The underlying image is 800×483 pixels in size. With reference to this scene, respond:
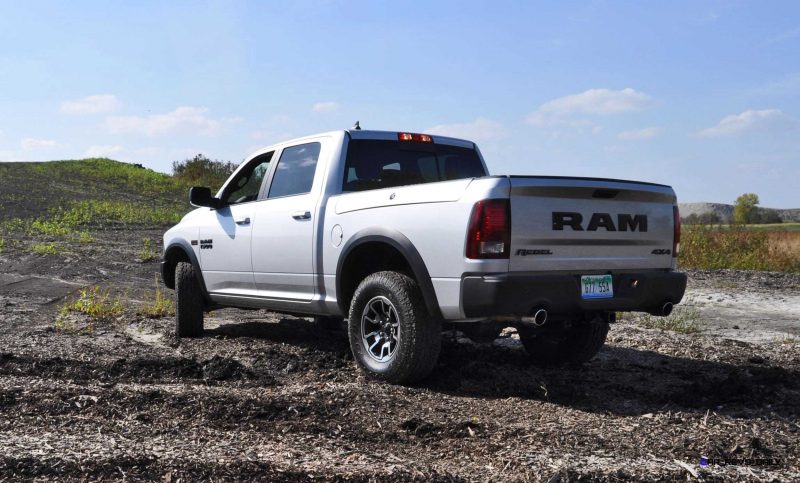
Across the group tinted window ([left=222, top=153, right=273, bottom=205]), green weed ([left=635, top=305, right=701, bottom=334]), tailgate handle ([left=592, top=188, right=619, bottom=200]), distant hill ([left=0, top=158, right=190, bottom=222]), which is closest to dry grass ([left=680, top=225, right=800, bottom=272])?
green weed ([left=635, top=305, right=701, bottom=334])

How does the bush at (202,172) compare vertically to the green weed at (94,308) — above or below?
above

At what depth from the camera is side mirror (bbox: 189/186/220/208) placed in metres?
7.39

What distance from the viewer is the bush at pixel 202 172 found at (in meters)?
38.1

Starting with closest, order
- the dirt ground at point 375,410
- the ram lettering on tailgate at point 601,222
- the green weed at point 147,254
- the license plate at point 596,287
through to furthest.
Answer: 1. the dirt ground at point 375,410
2. the ram lettering on tailgate at point 601,222
3. the license plate at point 596,287
4. the green weed at point 147,254

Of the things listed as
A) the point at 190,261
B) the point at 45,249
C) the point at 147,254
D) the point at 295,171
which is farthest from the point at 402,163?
the point at 45,249

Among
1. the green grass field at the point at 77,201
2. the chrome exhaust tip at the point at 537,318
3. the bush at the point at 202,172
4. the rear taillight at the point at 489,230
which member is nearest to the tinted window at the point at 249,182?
the rear taillight at the point at 489,230

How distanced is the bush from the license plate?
33.5m

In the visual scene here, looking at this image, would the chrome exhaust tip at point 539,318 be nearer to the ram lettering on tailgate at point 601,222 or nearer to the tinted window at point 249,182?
the ram lettering on tailgate at point 601,222

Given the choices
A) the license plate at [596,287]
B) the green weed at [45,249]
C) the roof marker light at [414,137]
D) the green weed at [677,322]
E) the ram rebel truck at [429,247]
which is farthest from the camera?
the green weed at [45,249]

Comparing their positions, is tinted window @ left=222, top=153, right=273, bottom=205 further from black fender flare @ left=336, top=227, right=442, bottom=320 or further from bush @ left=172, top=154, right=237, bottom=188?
bush @ left=172, top=154, right=237, bottom=188

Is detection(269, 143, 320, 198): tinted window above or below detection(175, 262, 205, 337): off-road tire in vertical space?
above

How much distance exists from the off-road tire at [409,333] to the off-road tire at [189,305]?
2.97m

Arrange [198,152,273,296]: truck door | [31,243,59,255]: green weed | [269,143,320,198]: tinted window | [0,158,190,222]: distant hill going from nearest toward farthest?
[269,143,320,198]: tinted window → [198,152,273,296]: truck door → [31,243,59,255]: green weed → [0,158,190,222]: distant hill

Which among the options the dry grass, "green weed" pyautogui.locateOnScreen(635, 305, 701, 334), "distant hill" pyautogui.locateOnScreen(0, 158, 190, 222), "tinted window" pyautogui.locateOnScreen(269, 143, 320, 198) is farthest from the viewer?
"distant hill" pyautogui.locateOnScreen(0, 158, 190, 222)
